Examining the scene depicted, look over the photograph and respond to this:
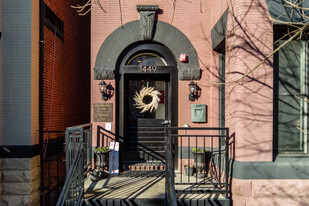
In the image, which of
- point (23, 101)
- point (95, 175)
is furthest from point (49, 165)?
point (23, 101)

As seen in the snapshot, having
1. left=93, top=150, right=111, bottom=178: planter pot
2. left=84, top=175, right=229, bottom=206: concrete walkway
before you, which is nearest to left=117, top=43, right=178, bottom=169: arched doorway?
left=93, top=150, right=111, bottom=178: planter pot

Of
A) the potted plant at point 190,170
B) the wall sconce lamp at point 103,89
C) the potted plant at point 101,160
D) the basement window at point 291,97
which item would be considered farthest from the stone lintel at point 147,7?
the potted plant at point 190,170

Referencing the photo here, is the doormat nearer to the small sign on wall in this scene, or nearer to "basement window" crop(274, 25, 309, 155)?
the small sign on wall

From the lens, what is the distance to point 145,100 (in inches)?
217

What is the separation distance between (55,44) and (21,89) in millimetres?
2025

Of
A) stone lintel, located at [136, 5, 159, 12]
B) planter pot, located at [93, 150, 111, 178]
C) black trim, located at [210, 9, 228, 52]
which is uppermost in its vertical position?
stone lintel, located at [136, 5, 159, 12]

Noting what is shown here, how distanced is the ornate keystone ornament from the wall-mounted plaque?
204 centimetres

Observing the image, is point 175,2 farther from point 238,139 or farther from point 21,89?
point 21,89

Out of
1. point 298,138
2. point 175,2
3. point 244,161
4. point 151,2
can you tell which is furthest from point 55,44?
point 298,138

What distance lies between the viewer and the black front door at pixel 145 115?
541 centimetres

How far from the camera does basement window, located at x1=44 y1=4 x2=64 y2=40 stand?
5111mm

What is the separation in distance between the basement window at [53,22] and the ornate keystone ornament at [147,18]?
7.73 ft

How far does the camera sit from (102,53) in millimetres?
A: 5141

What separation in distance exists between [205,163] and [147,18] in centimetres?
392
